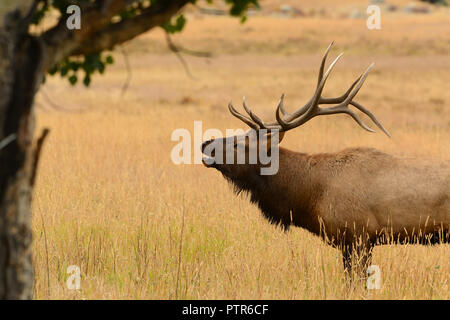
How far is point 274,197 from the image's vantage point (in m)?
6.78

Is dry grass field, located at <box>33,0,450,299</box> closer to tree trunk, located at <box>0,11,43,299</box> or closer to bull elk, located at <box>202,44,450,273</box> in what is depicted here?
bull elk, located at <box>202,44,450,273</box>

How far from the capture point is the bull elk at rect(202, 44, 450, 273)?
619cm

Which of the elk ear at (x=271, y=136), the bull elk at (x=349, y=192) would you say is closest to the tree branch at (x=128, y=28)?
the bull elk at (x=349, y=192)

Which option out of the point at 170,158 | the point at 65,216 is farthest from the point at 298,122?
the point at 170,158

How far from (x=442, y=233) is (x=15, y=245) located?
359cm

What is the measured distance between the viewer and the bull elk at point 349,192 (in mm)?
6188

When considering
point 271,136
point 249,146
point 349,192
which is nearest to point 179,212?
point 249,146

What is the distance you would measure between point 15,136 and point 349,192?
3230mm

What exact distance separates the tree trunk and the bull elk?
2768mm

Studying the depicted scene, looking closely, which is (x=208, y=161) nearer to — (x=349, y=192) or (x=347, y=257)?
(x=349, y=192)

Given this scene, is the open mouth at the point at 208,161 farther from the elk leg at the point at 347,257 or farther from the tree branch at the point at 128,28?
the tree branch at the point at 128,28

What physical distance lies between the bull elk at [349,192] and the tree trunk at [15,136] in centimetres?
277

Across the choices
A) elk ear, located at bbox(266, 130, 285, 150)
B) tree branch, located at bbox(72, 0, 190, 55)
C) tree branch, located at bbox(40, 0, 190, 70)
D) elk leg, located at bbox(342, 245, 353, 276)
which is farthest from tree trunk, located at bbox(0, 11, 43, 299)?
elk leg, located at bbox(342, 245, 353, 276)
